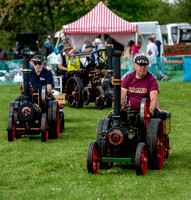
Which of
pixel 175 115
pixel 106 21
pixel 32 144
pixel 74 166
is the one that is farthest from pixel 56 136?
pixel 106 21

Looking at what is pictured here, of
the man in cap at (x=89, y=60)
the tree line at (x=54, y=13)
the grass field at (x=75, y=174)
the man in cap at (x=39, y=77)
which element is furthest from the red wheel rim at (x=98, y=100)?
the tree line at (x=54, y=13)

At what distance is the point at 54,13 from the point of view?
4119 centimetres

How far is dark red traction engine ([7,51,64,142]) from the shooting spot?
917cm

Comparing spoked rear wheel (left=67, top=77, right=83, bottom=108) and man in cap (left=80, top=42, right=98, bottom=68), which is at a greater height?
man in cap (left=80, top=42, right=98, bottom=68)

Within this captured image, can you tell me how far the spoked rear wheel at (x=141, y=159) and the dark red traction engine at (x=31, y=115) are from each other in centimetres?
299

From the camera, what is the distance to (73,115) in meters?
13.5

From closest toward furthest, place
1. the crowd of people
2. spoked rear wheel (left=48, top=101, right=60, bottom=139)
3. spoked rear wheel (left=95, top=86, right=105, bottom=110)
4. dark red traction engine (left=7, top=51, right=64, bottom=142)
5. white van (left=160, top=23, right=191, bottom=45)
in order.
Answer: dark red traction engine (left=7, top=51, right=64, bottom=142) → spoked rear wheel (left=48, top=101, right=60, bottom=139) → the crowd of people → spoked rear wheel (left=95, top=86, right=105, bottom=110) → white van (left=160, top=23, right=191, bottom=45)

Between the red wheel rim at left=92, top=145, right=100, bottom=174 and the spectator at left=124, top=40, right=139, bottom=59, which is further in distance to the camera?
the spectator at left=124, top=40, right=139, bottom=59

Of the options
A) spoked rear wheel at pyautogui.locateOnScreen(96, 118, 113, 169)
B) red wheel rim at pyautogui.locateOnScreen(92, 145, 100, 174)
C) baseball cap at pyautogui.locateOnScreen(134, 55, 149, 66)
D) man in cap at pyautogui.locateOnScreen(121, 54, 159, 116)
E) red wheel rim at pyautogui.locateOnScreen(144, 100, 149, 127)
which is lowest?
red wheel rim at pyautogui.locateOnScreen(92, 145, 100, 174)

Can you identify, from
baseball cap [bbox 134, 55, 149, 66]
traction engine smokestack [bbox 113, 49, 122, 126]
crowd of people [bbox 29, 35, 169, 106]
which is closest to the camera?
traction engine smokestack [bbox 113, 49, 122, 126]

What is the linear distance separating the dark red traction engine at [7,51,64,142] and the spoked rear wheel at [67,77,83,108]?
16.5 feet

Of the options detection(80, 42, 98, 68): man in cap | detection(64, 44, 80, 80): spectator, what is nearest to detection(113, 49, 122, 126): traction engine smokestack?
detection(80, 42, 98, 68): man in cap

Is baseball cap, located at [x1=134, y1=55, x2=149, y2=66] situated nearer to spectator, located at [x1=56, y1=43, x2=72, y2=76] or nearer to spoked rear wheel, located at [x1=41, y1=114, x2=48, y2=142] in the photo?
spoked rear wheel, located at [x1=41, y1=114, x2=48, y2=142]

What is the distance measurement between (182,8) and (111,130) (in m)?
61.6
